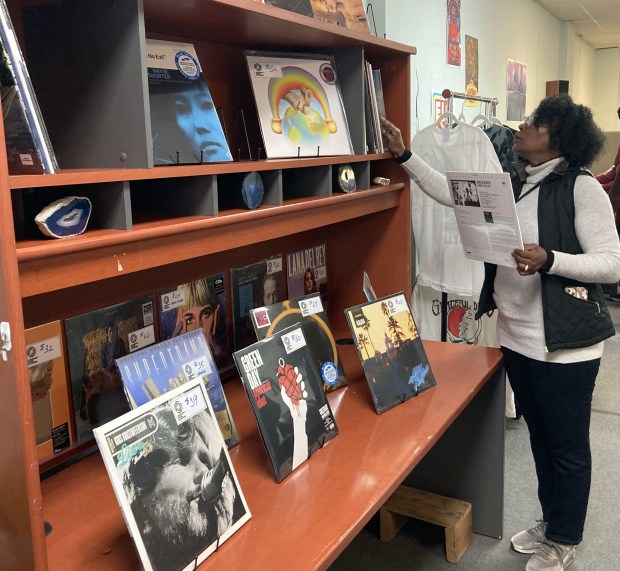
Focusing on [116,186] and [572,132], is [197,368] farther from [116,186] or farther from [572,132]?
[572,132]

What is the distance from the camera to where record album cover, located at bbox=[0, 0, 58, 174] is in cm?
90

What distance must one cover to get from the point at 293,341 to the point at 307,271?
31.0 inches

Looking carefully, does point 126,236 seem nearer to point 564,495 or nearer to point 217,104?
point 217,104

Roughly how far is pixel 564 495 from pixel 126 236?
167 centimetres

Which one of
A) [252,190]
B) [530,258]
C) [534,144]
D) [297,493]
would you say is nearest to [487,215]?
[530,258]

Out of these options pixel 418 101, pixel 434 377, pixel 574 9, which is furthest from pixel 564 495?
pixel 574 9

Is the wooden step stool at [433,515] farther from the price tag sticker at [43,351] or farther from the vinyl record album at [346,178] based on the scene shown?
the price tag sticker at [43,351]

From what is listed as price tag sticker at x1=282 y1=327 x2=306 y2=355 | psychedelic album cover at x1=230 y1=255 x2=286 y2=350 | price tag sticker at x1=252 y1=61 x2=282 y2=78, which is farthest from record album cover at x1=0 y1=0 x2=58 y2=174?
psychedelic album cover at x1=230 y1=255 x2=286 y2=350

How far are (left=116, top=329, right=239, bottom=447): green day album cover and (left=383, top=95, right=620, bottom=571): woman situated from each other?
92 centimetres

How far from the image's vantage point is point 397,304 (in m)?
1.91

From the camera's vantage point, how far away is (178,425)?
1110mm

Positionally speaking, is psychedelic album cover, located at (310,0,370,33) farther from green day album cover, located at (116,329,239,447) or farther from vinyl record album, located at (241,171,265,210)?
green day album cover, located at (116,329,239,447)

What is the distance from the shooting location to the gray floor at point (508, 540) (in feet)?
7.11

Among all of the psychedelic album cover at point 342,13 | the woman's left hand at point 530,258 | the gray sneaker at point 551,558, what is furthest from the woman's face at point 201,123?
the gray sneaker at point 551,558
